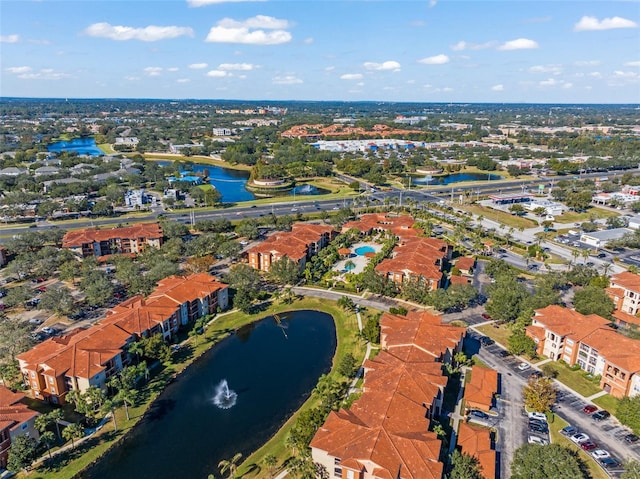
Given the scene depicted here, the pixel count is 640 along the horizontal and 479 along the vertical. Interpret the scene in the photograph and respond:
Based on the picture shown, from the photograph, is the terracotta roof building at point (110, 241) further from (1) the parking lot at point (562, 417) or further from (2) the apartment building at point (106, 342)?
(1) the parking lot at point (562, 417)

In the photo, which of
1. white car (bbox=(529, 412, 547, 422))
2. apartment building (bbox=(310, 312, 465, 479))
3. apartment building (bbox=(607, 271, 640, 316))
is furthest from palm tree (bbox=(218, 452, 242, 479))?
apartment building (bbox=(607, 271, 640, 316))

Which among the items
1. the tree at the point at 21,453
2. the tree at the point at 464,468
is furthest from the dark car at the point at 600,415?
the tree at the point at 21,453

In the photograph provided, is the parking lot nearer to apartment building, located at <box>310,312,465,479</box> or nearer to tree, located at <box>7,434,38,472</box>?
apartment building, located at <box>310,312,465,479</box>

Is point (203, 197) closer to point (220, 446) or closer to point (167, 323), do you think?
point (167, 323)

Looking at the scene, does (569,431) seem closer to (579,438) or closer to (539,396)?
(579,438)

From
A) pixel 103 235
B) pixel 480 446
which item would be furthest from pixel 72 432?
pixel 103 235
